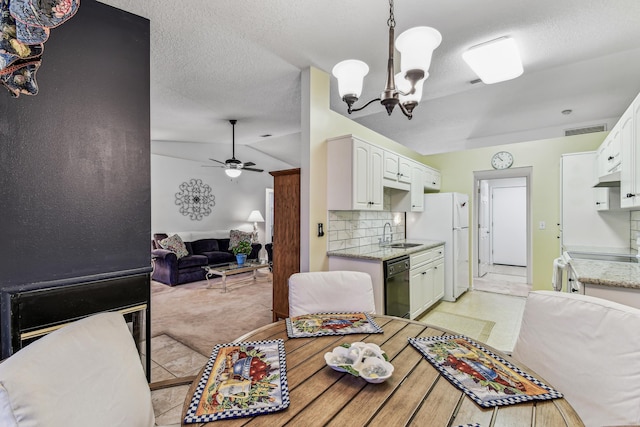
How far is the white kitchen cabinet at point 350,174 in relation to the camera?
2885mm

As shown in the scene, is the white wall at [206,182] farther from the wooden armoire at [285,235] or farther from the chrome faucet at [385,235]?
the chrome faucet at [385,235]

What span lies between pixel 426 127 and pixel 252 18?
Answer: 3.80 m

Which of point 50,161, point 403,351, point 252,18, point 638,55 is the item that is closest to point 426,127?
point 638,55

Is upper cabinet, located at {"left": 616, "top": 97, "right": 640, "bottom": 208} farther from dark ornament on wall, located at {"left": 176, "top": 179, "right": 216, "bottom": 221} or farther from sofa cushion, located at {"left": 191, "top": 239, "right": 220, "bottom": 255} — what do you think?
dark ornament on wall, located at {"left": 176, "top": 179, "right": 216, "bottom": 221}

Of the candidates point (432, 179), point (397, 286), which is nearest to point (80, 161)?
point (397, 286)

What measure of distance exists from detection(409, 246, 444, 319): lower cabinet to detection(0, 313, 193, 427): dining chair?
2761mm

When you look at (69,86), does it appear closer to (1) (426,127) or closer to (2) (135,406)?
(2) (135,406)

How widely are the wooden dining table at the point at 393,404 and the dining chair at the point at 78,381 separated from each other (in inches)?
8.3

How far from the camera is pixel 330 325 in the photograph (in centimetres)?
140

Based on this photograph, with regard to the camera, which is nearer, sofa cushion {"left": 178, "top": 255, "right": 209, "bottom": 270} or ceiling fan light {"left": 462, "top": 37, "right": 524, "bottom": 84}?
ceiling fan light {"left": 462, "top": 37, "right": 524, "bottom": 84}

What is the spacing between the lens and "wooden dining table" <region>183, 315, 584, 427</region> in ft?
2.50

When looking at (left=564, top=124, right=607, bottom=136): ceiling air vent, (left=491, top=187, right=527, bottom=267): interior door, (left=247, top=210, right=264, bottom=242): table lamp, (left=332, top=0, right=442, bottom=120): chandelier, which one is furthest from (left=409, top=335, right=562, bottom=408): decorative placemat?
(left=491, top=187, right=527, bottom=267): interior door

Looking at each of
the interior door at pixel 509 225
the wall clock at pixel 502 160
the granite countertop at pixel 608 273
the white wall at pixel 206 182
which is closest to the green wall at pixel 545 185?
the wall clock at pixel 502 160

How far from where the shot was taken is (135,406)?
91cm
